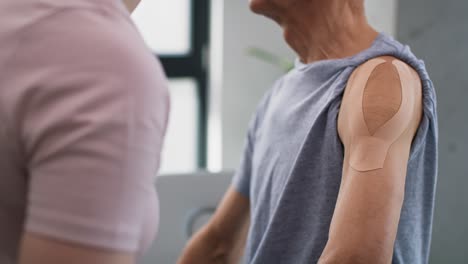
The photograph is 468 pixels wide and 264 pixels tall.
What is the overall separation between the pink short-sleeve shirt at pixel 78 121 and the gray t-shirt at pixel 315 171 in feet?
1.63

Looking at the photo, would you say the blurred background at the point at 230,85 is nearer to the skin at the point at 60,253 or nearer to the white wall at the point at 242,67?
the white wall at the point at 242,67

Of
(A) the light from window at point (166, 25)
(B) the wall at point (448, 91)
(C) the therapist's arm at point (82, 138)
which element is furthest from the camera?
(A) the light from window at point (166, 25)

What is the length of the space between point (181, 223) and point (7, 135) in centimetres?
122

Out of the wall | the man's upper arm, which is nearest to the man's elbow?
the man's upper arm

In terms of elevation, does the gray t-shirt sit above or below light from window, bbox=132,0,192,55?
above

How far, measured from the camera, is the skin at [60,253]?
453 mm

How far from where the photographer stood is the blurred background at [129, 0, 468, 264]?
1.45m

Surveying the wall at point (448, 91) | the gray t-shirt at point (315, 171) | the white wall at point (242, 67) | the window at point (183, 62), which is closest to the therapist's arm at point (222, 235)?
the gray t-shirt at point (315, 171)

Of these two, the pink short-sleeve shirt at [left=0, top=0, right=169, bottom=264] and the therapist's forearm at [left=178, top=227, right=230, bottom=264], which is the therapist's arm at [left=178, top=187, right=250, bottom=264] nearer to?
the therapist's forearm at [left=178, top=227, right=230, bottom=264]

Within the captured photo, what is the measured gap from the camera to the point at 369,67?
3.02ft

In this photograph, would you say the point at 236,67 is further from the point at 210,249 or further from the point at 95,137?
the point at 95,137

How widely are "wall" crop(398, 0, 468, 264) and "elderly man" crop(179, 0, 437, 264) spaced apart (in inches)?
17.8

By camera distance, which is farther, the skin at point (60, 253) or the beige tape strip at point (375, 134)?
the beige tape strip at point (375, 134)

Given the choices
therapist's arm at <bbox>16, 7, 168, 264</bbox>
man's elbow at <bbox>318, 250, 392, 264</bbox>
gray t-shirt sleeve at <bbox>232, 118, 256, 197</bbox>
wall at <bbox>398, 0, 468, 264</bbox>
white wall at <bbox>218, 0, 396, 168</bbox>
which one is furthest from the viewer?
white wall at <bbox>218, 0, 396, 168</bbox>
